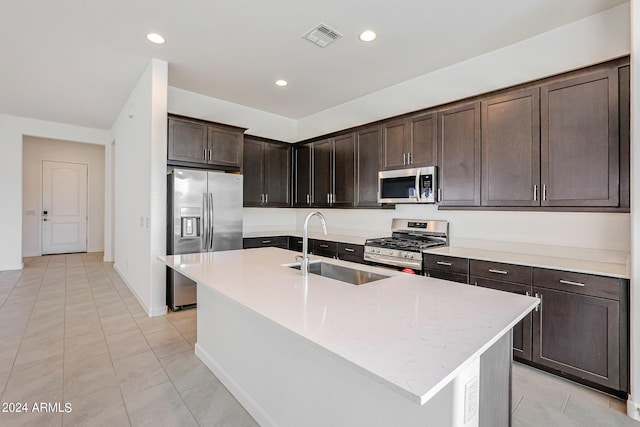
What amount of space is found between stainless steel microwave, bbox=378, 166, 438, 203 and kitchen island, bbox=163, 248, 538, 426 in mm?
1651

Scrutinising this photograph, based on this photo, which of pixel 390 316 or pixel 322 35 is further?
pixel 322 35

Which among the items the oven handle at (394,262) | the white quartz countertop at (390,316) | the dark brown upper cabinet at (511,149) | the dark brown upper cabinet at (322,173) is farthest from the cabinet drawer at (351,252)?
the white quartz countertop at (390,316)

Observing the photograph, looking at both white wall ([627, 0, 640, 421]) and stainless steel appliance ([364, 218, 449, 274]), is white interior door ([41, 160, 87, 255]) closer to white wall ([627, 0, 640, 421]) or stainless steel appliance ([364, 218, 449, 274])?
stainless steel appliance ([364, 218, 449, 274])

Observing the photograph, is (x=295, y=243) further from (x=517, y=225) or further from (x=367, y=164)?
(x=517, y=225)

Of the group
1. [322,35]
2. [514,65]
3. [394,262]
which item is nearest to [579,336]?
[394,262]

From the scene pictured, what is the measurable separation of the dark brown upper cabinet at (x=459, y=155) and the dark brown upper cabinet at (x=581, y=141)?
54 cm

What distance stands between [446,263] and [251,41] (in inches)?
109

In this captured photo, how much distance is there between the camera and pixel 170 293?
142 inches

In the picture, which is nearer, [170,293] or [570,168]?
[570,168]

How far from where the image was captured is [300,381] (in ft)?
4.95

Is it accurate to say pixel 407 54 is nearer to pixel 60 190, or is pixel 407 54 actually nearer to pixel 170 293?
pixel 170 293

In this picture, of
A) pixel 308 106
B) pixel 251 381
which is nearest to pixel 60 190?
pixel 308 106

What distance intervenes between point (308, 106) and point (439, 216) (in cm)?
268

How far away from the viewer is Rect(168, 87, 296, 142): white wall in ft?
13.7
